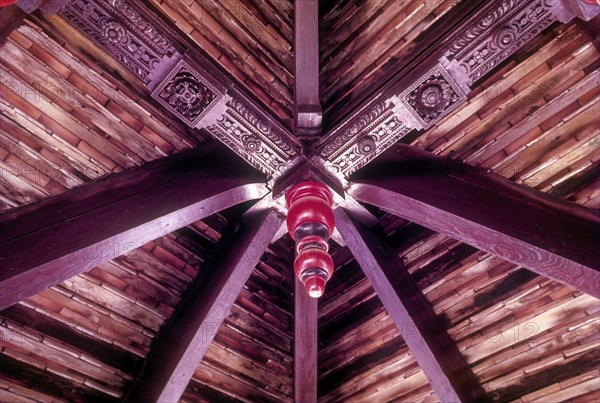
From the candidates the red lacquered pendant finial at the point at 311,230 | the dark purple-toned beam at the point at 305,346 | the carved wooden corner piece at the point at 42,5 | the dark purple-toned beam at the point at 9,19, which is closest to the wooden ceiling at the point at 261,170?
the dark purple-toned beam at the point at 9,19

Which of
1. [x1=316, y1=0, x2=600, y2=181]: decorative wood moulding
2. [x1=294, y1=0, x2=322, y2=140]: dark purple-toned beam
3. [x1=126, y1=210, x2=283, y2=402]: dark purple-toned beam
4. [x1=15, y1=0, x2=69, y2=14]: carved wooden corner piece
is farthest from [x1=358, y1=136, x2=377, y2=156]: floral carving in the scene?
[x1=15, y1=0, x2=69, y2=14]: carved wooden corner piece

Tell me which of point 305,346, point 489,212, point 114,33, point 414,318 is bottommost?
point 414,318

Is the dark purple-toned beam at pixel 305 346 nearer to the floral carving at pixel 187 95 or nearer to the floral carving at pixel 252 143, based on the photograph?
the floral carving at pixel 252 143

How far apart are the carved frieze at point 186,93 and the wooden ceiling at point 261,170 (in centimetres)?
6

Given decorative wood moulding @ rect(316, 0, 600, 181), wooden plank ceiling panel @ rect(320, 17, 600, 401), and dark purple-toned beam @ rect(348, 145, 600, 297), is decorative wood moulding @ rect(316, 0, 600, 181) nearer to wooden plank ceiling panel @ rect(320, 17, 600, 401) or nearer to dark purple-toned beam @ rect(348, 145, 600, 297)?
dark purple-toned beam @ rect(348, 145, 600, 297)

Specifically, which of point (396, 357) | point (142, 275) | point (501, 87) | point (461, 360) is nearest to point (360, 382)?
point (396, 357)

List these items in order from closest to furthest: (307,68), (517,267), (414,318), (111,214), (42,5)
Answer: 1. (42,5)
2. (111,214)
3. (307,68)
4. (414,318)
5. (517,267)

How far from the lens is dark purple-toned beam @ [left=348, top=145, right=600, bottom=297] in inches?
96.3

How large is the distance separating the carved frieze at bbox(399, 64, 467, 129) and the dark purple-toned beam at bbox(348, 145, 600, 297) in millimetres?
473

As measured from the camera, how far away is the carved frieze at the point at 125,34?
2.52 metres

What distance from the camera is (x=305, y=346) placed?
3701mm

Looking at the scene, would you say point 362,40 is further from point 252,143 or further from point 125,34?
point 125,34

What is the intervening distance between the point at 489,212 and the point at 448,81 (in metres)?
0.85

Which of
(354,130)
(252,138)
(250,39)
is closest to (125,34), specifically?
(252,138)
